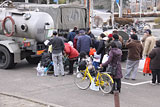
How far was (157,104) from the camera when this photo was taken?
300 inches

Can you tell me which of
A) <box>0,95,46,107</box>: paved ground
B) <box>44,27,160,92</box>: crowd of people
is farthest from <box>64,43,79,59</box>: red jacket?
<box>0,95,46,107</box>: paved ground

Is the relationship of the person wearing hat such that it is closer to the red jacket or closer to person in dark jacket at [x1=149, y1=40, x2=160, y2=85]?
person in dark jacket at [x1=149, y1=40, x2=160, y2=85]

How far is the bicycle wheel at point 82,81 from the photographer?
8.92m

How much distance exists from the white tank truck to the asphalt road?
1118 mm

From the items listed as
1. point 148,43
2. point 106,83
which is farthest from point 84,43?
point 106,83

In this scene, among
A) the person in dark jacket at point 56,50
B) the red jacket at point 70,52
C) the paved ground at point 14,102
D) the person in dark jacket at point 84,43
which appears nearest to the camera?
the paved ground at point 14,102

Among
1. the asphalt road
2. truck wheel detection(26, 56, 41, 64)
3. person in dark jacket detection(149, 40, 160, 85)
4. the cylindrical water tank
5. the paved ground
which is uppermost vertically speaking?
the cylindrical water tank

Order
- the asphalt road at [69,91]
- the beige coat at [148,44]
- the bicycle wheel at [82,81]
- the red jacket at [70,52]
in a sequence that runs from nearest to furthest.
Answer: the asphalt road at [69,91], the bicycle wheel at [82,81], the beige coat at [148,44], the red jacket at [70,52]

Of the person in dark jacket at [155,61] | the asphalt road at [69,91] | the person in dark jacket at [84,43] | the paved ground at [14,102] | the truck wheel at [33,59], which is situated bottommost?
the asphalt road at [69,91]

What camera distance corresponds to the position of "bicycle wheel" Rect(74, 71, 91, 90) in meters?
8.92

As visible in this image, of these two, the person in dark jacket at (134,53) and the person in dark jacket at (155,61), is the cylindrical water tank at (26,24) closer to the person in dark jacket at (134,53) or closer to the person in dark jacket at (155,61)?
the person in dark jacket at (134,53)

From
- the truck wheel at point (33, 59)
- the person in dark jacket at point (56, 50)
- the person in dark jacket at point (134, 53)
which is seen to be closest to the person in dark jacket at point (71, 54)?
the person in dark jacket at point (56, 50)

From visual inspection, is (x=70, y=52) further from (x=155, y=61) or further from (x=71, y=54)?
(x=155, y=61)

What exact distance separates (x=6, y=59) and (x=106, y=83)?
5512 millimetres
